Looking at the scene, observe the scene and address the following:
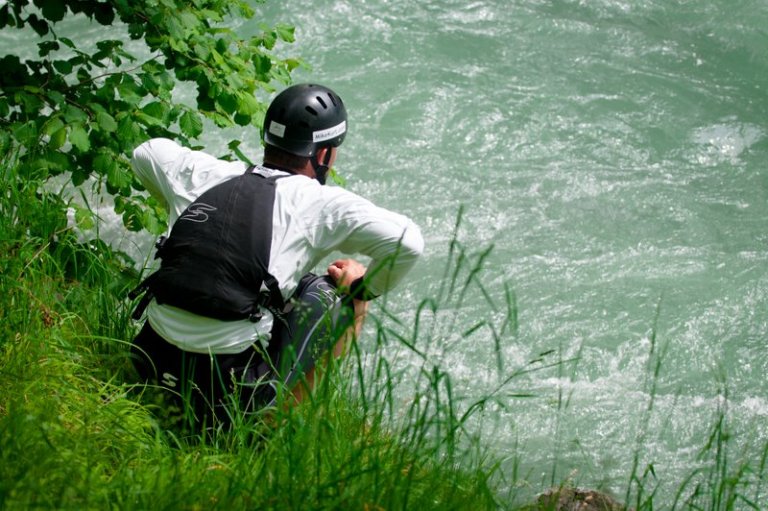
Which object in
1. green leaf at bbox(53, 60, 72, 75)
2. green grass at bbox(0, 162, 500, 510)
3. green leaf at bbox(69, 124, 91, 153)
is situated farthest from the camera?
green leaf at bbox(53, 60, 72, 75)

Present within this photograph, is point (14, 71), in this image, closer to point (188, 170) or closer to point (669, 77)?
point (188, 170)

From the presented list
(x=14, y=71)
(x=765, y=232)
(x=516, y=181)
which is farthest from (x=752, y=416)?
(x=14, y=71)

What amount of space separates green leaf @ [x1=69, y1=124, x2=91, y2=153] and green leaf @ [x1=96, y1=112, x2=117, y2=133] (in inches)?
4.4

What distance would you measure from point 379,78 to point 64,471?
6.11 metres

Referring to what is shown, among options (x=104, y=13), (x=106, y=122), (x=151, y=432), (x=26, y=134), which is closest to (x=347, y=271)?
(x=151, y=432)

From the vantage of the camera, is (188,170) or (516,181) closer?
(188,170)

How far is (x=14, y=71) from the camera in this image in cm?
478

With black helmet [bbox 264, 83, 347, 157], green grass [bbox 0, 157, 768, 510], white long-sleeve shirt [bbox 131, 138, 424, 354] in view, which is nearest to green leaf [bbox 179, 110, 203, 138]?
black helmet [bbox 264, 83, 347, 157]

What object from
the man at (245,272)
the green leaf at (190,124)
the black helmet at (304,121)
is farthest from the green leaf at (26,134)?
the black helmet at (304,121)

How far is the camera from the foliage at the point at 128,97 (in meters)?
4.43

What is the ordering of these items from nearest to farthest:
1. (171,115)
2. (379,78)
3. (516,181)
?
(171,115), (516,181), (379,78)

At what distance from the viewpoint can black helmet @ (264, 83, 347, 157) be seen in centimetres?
399

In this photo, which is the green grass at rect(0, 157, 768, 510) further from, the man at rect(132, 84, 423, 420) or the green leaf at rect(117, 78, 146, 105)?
the green leaf at rect(117, 78, 146, 105)

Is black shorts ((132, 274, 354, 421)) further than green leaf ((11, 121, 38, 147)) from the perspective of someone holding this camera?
No
